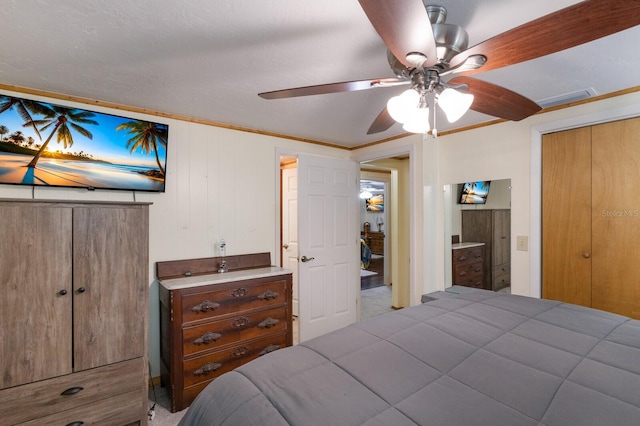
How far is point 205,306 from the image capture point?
7.70ft

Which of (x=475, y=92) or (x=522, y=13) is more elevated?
(x=522, y=13)

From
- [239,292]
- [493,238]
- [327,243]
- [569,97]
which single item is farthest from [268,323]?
[569,97]

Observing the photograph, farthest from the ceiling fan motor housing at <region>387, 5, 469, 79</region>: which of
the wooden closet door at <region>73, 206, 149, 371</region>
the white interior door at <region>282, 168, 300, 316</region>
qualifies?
the white interior door at <region>282, 168, 300, 316</region>

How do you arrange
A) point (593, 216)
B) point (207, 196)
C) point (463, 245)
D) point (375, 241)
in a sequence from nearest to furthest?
point (593, 216), point (207, 196), point (463, 245), point (375, 241)

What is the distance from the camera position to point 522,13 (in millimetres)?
1287

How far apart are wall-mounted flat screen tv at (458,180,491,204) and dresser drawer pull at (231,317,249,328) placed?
2.34 metres

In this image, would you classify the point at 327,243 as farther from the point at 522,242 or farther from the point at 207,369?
the point at 522,242

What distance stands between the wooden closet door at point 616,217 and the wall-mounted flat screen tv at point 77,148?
11.1ft

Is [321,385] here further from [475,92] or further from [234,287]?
[234,287]

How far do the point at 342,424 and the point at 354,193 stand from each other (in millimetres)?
3098

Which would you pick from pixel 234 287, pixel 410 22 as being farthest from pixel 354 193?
pixel 410 22

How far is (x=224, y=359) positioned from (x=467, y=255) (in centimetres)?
245

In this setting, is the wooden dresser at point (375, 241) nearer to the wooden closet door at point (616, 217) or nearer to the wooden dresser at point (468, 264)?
the wooden dresser at point (468, 264)

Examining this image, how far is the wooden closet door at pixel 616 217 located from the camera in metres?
2.12
